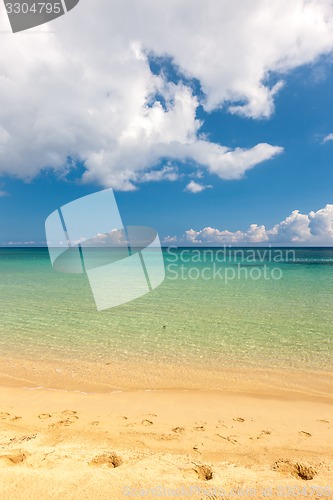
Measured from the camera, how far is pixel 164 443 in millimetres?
5402

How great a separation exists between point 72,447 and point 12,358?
253 inches

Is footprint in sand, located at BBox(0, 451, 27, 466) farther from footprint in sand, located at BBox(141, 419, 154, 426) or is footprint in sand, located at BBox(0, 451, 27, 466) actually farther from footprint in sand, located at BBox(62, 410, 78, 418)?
footprint in sand, located at BBox(141, 419, 154, 426)

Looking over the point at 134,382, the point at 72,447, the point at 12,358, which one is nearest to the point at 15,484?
the point at 72,447

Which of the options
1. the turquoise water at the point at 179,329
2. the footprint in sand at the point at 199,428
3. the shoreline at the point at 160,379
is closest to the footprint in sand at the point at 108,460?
the footprint in sand at the point at 199,428

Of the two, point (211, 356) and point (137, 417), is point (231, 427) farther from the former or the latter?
point (211, 356)

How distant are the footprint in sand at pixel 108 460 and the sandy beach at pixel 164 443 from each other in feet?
0.06

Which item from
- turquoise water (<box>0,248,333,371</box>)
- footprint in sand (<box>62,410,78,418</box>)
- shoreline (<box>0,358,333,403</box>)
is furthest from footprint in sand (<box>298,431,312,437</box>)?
footprint in sand (<box>62,410,78,418</box>)

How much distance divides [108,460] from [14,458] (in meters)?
1.55

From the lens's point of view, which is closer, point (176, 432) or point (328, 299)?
point (176, 432)

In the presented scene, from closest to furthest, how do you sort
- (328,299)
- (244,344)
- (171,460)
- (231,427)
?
(171,460) < (231,427) < (244,344) < (328,299)

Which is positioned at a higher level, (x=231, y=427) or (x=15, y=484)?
(x=15, y=484)

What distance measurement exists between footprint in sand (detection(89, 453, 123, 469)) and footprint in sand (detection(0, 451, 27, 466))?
1143mm

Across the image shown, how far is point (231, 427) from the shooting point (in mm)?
6109

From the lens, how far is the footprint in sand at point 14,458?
182 inches
